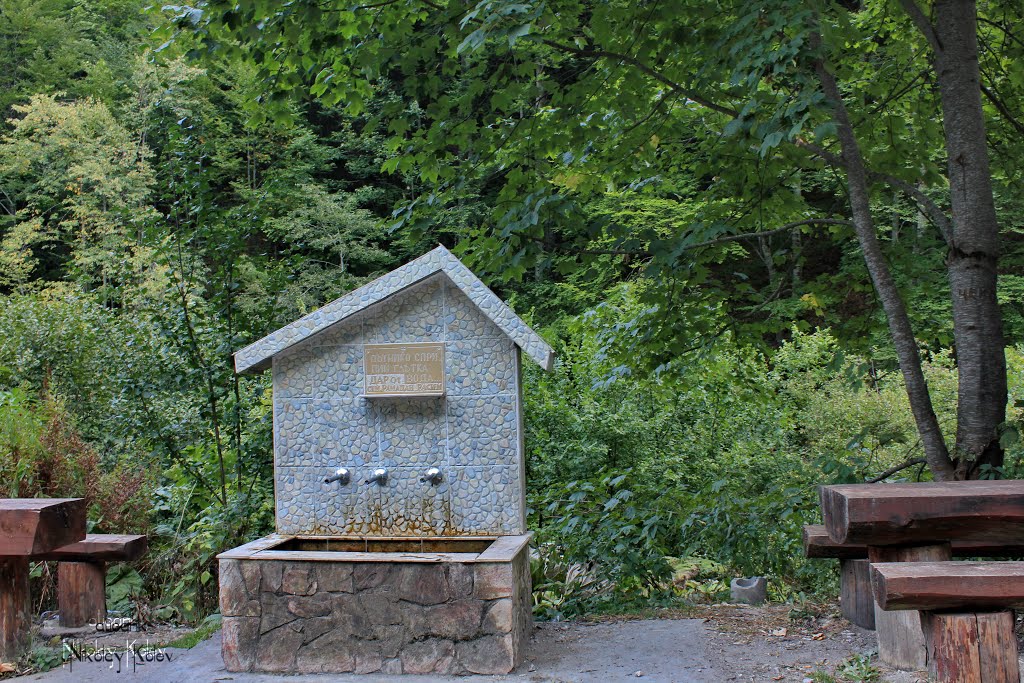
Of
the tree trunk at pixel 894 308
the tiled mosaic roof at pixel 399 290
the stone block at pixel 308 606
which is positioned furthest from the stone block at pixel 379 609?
the tree trunk at pixel 894 308

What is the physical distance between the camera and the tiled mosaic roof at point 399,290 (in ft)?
17.0

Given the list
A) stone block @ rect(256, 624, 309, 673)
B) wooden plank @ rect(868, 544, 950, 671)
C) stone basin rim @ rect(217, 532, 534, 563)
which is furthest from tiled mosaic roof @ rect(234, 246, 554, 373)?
wooden plank @ rect(868, 544, 950, 671)

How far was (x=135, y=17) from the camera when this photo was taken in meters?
26.5

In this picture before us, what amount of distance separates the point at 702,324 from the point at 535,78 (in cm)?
223

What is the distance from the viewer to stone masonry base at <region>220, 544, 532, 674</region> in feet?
15.2

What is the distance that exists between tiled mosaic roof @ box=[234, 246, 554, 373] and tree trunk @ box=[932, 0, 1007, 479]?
2.73m

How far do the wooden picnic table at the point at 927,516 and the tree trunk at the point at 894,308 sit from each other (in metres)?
1.28

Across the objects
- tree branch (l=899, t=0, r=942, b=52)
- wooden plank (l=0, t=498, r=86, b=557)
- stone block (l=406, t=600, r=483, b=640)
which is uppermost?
tree branch (l=899, t=0, r=942, b=52)

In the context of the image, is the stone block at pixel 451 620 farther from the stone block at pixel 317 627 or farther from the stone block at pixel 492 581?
the stone block at pixel 317 627

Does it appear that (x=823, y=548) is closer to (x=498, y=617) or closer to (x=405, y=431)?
(x=498, y=617)

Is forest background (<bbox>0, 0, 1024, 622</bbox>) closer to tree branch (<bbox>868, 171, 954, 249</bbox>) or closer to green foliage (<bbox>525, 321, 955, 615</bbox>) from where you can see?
green foliage (<bbox>525, 321, 955, 615</bbox>)

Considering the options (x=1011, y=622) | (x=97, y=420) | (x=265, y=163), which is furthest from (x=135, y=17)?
(x=1011, y=622)

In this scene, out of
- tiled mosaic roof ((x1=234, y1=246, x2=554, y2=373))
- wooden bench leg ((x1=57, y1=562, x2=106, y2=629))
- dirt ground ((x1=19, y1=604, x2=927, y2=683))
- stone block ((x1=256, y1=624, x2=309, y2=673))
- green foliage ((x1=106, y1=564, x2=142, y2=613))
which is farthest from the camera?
green foliage ((x1=106, y1=564, x2=142, y2=613))

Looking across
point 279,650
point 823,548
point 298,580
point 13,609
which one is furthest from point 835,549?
point 13,609
